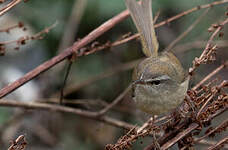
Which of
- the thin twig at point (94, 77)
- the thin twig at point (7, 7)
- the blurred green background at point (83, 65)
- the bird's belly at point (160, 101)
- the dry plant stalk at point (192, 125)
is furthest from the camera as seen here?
the blurred green background at point (83, 65)

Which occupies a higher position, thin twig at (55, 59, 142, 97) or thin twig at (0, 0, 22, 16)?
thin twig at (55, 59, 142, 97)

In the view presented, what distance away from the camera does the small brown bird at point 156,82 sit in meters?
2.55

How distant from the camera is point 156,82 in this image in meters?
2.61

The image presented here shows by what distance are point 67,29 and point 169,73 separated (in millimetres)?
1704

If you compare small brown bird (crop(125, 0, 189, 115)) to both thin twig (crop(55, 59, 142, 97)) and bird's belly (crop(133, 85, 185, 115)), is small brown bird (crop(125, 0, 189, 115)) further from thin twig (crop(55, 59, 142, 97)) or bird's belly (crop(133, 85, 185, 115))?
thin twig (crop(55, 59, 142, 97))

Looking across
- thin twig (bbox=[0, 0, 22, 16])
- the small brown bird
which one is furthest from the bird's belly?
thin twig (bbox=[0, 0, 22, 16])

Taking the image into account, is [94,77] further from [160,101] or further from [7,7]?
[7,7]

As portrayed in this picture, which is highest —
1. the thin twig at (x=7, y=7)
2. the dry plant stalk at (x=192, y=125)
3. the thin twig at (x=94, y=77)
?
the thin twig at (x=94, y=77)

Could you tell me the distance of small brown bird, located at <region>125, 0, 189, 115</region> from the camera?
255cm

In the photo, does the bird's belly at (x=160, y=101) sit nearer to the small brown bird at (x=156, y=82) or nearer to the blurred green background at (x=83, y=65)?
the small brown bird at (x=156, y=82)

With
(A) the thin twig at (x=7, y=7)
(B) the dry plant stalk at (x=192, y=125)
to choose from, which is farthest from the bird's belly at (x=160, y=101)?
(A) the thin twig at (x=7, y=7)

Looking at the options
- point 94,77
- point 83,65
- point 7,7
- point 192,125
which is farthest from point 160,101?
point 83,65

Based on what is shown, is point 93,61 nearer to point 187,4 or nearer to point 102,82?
point 102,82

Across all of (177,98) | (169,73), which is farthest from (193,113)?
(169,73)
